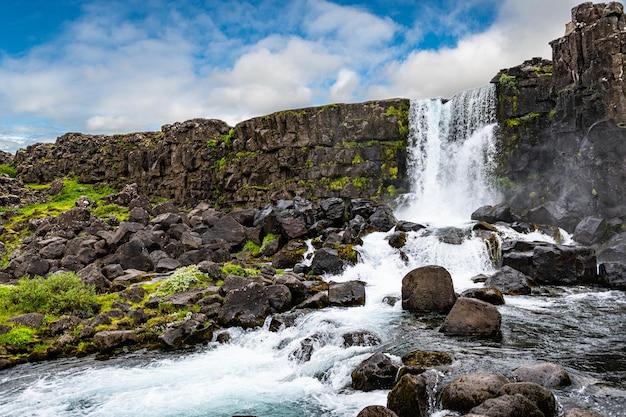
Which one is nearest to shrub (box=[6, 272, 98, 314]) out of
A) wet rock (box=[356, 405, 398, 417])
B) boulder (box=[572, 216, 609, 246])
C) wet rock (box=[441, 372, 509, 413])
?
wet rock (box=[356, 405, 398, 417])

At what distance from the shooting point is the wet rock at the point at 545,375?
31.0ft

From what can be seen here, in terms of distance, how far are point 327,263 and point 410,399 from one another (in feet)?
47.9

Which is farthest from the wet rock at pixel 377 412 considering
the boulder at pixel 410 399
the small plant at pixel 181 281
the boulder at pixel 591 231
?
the boulder at pixel 591 231

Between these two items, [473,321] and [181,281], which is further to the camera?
[181,281]

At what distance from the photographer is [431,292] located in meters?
16.7

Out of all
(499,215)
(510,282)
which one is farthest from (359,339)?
(499,215)

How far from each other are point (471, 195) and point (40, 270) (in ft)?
99.7

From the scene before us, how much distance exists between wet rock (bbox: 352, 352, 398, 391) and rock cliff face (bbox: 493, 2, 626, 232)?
22.1m

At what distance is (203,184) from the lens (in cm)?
5084

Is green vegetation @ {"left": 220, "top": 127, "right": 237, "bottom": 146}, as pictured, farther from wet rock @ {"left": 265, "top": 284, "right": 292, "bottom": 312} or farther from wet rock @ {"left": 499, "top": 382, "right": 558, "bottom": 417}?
wet rock @ {"left": 499, "top": 382, "right": 558, "bottom": 417}

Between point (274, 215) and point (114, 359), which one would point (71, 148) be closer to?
point (274, 215)

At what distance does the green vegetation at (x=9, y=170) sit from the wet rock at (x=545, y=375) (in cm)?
6580

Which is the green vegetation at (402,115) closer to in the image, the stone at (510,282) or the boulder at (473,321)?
the stone at (510,282)

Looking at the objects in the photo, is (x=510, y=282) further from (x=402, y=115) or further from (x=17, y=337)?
(x=402, y=115)
